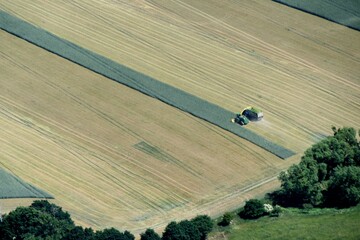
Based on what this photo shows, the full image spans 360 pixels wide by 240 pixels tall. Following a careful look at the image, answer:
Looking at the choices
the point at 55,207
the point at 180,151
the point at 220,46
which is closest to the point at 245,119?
the point at 180,151

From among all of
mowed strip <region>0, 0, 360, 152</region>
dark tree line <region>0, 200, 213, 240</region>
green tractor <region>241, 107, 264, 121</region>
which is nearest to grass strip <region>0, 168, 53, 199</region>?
dark tree line <region>0, 200, 213, 240</region>

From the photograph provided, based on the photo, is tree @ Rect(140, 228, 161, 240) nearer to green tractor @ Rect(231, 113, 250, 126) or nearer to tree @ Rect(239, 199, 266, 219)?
tree @ Rect(239, 199, 266, 219)

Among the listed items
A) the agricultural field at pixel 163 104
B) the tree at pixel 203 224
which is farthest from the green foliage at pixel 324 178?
the tree at pixel 203 224

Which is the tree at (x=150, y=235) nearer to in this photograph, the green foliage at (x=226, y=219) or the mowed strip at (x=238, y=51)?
the green foliage at (x=226, y=219)

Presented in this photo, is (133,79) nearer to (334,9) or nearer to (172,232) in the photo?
(334,9)

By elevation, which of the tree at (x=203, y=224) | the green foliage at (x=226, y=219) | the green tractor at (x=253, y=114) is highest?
the green tractor at (x=253, y=114)
